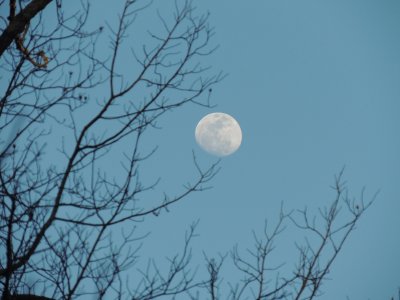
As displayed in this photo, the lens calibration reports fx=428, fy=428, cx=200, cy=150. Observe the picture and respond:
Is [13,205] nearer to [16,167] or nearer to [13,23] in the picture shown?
[16,167]

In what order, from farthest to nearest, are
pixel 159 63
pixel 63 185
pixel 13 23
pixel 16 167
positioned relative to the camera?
pixel 159 63 < pixel 16 167 < pixel 63 185 < pixel 13 23

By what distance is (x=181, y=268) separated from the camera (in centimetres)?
379

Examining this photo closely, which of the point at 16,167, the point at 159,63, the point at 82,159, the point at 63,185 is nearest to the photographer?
the point at 63,185

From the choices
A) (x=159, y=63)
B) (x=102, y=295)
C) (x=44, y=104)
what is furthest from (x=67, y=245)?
(x=159, y=63)

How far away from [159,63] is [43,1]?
4.30ft

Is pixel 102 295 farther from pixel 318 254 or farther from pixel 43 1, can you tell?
pixel 43 1

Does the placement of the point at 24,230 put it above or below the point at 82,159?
below

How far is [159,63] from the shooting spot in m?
3.87

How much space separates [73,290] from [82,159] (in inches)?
38.8

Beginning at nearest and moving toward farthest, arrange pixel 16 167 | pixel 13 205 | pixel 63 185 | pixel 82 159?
pixel 13 205 → pixel 63 185 → pixel 82 159 → pixel 16 167

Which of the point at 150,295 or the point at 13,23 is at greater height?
the point at 13,23

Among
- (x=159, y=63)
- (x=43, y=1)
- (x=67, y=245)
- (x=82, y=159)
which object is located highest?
(x=159, y=63)

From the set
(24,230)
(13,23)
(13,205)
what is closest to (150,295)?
(24,230)

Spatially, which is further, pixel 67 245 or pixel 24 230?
pixel 67 245
